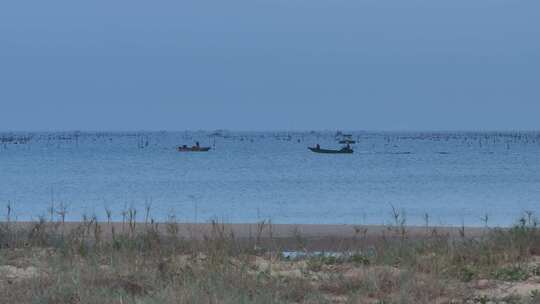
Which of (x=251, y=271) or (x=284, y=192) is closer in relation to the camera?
(x=251, y=271)

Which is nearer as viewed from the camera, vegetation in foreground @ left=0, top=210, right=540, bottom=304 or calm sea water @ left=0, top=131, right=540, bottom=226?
vegetation in foreground @ left=0, top=210, right=540, bottom=304

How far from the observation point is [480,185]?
46500 millimetres

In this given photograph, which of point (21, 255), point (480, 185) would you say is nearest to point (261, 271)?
point (21, 255)

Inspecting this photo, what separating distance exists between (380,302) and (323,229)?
42.9 feet

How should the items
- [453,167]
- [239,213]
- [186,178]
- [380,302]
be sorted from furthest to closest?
[453,167] < [186,178] < [239,213] < [380,302]

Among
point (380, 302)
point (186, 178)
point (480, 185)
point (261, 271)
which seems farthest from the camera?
point (186, 178)

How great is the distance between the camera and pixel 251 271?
10.3 meters

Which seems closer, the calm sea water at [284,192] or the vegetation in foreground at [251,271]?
the vegetation in foreground at [251,271]

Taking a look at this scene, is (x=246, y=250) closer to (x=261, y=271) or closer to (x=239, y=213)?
(x=261, y=271)

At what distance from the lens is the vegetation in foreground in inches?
341

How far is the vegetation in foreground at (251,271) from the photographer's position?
8.66 m

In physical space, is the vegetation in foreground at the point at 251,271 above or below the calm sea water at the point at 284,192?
above

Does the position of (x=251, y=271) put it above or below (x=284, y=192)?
above

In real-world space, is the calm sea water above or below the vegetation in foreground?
below
